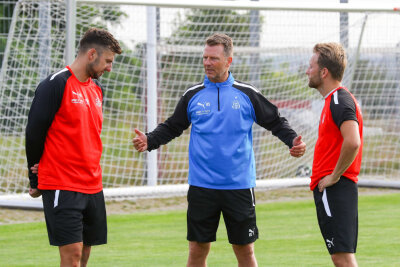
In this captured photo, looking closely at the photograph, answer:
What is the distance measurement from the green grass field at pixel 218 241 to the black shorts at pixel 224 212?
72.2 inches

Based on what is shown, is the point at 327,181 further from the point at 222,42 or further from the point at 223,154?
the point at 222,42

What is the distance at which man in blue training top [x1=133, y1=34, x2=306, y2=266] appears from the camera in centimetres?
585

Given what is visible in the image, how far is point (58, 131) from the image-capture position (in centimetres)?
546

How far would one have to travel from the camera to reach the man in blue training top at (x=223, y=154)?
5852 mm

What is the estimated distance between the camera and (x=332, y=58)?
5402 mm

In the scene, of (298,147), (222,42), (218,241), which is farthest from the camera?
(218,241)

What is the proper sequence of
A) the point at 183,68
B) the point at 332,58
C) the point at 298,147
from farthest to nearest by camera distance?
the point at 183,68
the point at 298,147
the point at 332,58

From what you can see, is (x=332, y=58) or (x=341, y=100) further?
(x=332, y=58)

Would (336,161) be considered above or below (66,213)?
above

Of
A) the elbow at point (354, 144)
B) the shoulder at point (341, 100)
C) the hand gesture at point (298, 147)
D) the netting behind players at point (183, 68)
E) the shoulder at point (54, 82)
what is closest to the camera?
the elbow at point (354, 144)

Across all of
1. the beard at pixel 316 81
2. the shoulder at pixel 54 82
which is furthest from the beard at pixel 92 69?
the beard at pixel 316 81

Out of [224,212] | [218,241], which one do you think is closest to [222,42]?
[224,212]

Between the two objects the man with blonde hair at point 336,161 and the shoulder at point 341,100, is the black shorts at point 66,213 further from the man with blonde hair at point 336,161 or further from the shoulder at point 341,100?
the shoulder at point 341,100

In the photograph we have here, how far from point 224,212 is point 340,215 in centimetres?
95
